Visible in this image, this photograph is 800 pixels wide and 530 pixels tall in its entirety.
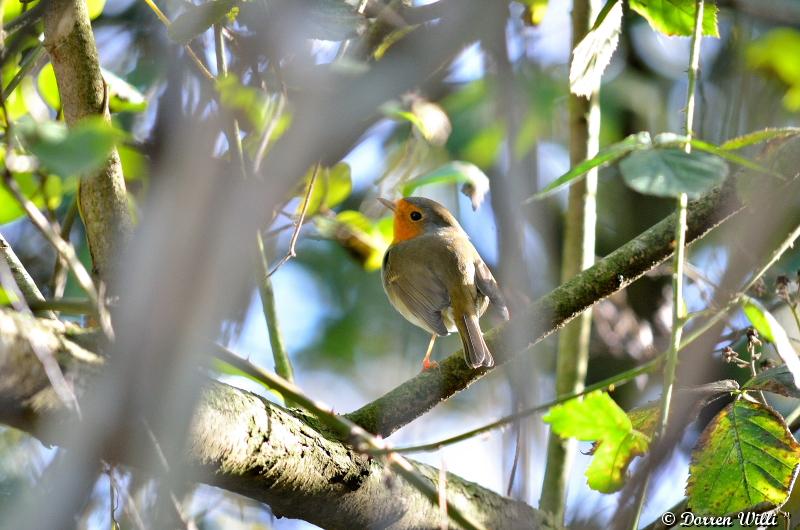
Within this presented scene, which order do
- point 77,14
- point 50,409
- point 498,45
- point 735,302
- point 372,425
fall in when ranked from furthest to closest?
point 498,45
point 372,425
point 735,302
point 77,14
point 50,409

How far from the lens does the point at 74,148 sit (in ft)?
2.86

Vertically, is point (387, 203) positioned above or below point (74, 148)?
above

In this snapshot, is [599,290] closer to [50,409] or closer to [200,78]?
[200,78]

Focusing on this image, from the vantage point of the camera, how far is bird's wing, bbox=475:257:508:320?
3.25m

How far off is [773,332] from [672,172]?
22.6 inches

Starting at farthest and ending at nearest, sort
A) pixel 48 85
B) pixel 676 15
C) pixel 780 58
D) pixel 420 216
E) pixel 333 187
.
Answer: pixel 420 216, pixel 780 58, pixel 333 187, pixel 48 85, pixel 676 15

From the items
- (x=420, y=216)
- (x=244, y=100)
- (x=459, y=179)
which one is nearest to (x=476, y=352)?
(x=459, y=179)

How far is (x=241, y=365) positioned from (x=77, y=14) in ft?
2.38

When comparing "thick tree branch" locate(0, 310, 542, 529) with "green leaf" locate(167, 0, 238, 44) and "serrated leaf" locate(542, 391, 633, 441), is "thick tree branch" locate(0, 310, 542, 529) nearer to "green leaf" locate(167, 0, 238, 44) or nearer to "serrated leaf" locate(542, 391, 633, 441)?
"serrated leaf" locate(542, 391, 633, 441)

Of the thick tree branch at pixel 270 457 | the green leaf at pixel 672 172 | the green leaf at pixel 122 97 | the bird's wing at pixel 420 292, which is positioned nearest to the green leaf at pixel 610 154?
the green leaf at pixel 672 172

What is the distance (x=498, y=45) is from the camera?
229cm

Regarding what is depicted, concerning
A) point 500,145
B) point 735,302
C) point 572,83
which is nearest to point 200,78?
point 572,83

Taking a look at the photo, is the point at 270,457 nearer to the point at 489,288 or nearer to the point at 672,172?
the point at 672,172

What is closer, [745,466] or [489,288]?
[745,466]
